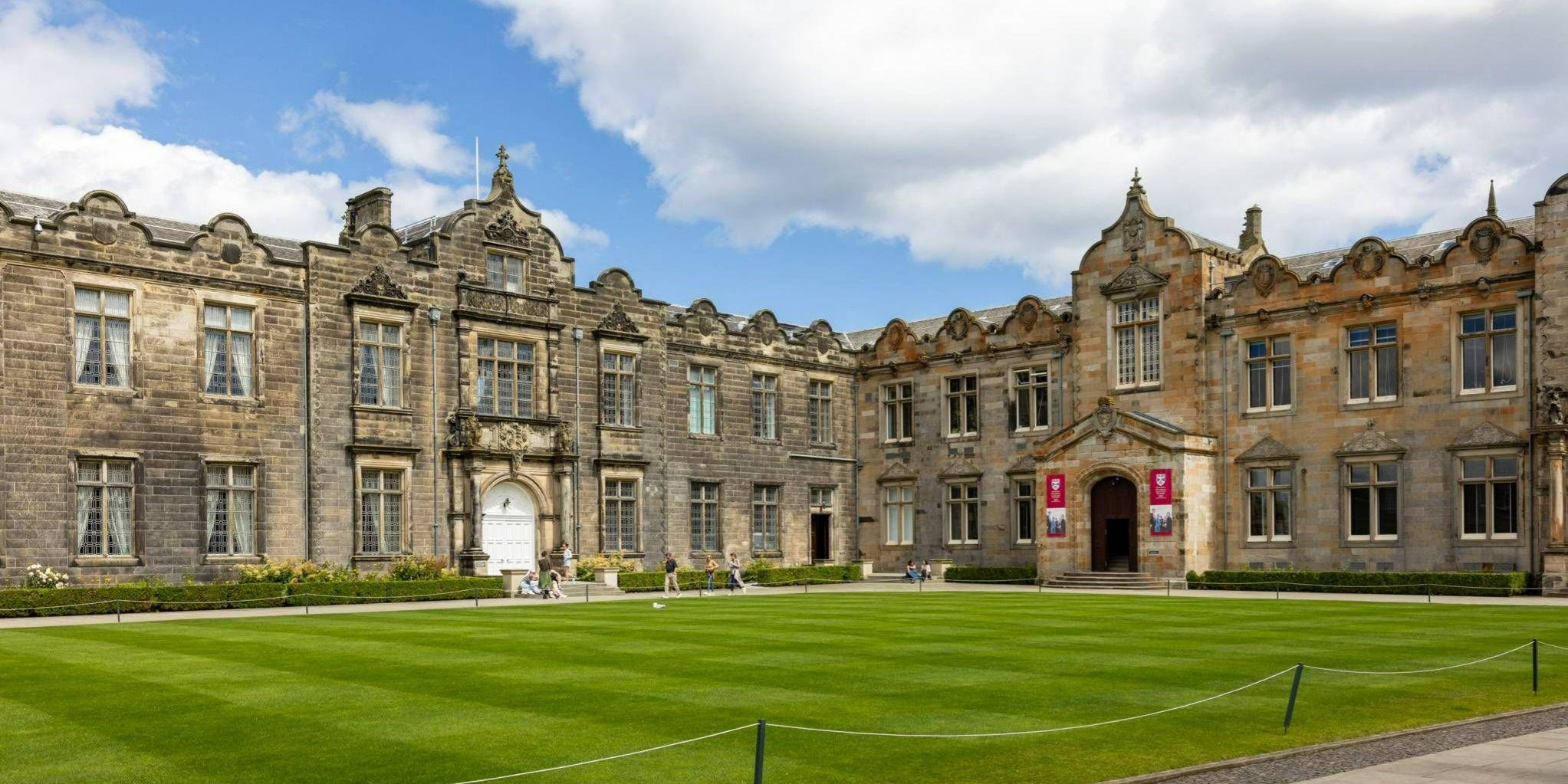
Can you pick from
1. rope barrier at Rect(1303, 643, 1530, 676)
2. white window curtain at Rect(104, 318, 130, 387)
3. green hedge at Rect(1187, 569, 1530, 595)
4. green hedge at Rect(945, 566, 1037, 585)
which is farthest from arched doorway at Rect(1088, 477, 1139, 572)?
white window curtain at Rect(104, 318, 130, 387)

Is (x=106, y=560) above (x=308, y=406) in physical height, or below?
below

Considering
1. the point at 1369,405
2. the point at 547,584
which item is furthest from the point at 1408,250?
the point at 547,584

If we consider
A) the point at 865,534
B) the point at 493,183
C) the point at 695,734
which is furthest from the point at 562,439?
the point at 695,734

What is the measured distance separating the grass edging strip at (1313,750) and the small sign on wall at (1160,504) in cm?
2968

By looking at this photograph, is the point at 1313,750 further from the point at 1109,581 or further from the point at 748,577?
the point at 748,577

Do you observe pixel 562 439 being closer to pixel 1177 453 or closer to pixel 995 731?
pixel 1177 453

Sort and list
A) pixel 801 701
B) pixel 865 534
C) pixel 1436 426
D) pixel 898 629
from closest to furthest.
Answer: pixel 801 701
pixel 898 629
pixel 1436 426
pixel 865 534

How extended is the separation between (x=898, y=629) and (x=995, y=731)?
1152 cm

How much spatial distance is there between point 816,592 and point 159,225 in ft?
75.9

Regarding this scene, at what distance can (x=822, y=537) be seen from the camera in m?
57.3

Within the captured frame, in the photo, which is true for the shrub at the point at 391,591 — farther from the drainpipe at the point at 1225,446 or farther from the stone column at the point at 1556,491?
the stone column at the point at 1556,491

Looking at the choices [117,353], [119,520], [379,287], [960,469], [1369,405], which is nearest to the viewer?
[119,520]

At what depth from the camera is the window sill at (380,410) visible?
41.8m

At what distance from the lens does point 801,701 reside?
15602mm
